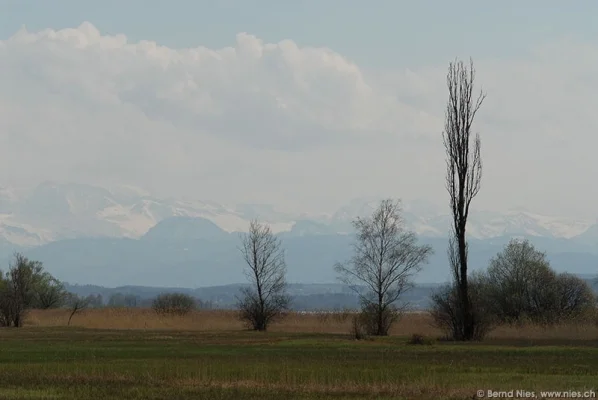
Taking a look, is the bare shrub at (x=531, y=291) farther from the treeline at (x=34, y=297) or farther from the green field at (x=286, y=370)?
the treeline at (x=34, y=297)

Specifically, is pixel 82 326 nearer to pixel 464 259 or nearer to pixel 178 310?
pixel 178 310

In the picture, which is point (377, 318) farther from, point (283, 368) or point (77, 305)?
point (283, 368)

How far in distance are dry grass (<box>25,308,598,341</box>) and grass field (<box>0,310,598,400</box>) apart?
45.0ft

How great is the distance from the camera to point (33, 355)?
125ft

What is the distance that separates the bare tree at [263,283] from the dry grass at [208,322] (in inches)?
61.0

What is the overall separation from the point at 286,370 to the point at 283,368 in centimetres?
93

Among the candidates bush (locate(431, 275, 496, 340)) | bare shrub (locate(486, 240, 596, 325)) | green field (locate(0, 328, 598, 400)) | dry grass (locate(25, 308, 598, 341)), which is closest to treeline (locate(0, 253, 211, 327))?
dry grass (locate(25, 308, 598, 341))

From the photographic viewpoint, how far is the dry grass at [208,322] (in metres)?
66.2

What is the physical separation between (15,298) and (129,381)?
53742 millimetres

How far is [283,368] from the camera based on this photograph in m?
29.8

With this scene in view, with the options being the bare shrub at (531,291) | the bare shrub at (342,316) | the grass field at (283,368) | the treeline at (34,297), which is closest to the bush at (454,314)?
the grass field at (283,368)

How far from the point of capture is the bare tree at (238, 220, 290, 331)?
73.3 m

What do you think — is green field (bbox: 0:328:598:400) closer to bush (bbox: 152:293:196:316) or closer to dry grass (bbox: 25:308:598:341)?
dry grass (bbox: 25:308:598:341)

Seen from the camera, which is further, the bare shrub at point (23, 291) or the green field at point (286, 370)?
the bare shrub at point (23, 291)
